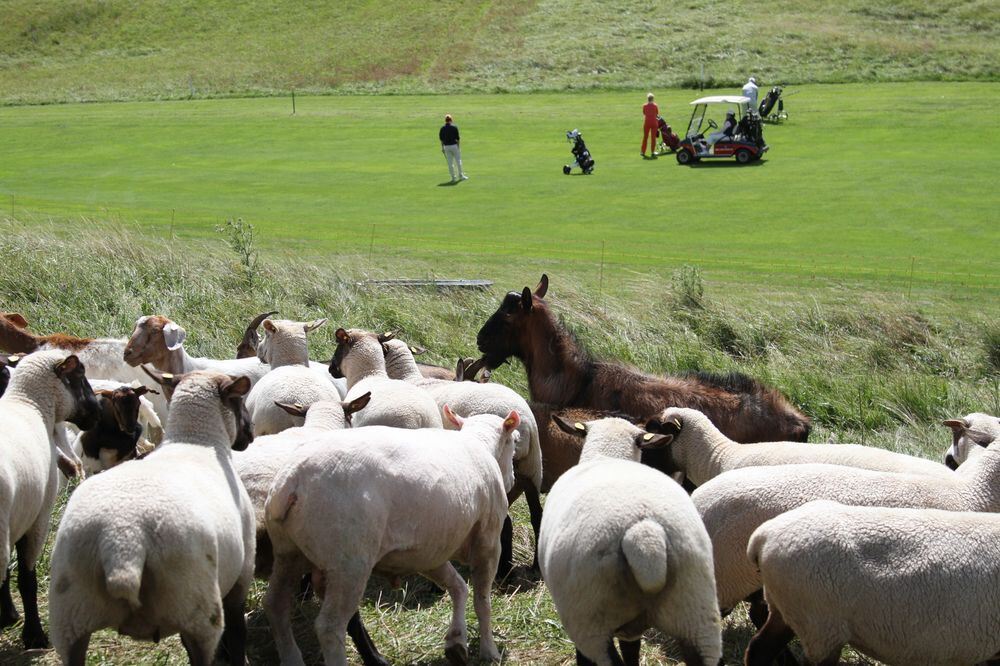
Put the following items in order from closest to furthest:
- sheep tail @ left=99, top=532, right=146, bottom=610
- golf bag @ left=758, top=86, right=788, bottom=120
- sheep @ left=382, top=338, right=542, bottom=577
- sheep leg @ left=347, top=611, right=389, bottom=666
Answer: sheep tail @ left=99, top=532, right=146, bottom=610 → sheep leg @ left=347, top=611, right=389, bottom=666 → sheep @ left=382, top=338, right=542, bottom=577 → golf bag @ left=758, top=86, right=788, bottom=120

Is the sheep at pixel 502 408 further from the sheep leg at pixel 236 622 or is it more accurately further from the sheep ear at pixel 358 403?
the sheep leg at pixel 236 622

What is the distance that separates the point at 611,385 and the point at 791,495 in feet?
12.4

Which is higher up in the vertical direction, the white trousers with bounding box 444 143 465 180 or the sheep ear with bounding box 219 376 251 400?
the sheep ear with bounding box 219 376 251 400

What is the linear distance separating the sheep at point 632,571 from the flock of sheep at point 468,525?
1 centimetres

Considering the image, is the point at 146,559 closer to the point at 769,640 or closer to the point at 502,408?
the point at 769,640

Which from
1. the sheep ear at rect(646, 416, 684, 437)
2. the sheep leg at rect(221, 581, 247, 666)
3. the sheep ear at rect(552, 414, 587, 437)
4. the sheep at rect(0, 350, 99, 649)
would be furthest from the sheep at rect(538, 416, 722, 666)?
the sheep at rect(0, 350, 99, 649)

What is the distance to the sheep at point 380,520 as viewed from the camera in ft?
18.5

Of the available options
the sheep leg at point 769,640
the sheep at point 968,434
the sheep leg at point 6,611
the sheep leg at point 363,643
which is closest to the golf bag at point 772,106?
the sheep at point 968,434

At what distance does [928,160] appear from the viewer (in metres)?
27.3

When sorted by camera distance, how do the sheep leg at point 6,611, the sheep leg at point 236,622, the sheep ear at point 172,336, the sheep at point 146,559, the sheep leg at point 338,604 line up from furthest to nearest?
the sheep ear at point 172,336
the sheep leg at point 6,611
the sheep leg at point 236,622
the sheep leg at point 338,604
the sheep at point 146,559

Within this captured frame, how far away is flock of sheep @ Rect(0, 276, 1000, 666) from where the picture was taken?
16.7 feet

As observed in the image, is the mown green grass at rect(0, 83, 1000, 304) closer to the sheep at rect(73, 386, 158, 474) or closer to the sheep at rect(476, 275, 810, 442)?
the sheep at rect(476, 275, 810, 442)

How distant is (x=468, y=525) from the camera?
627cm

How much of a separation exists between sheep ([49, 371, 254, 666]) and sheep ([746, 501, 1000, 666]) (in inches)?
102
